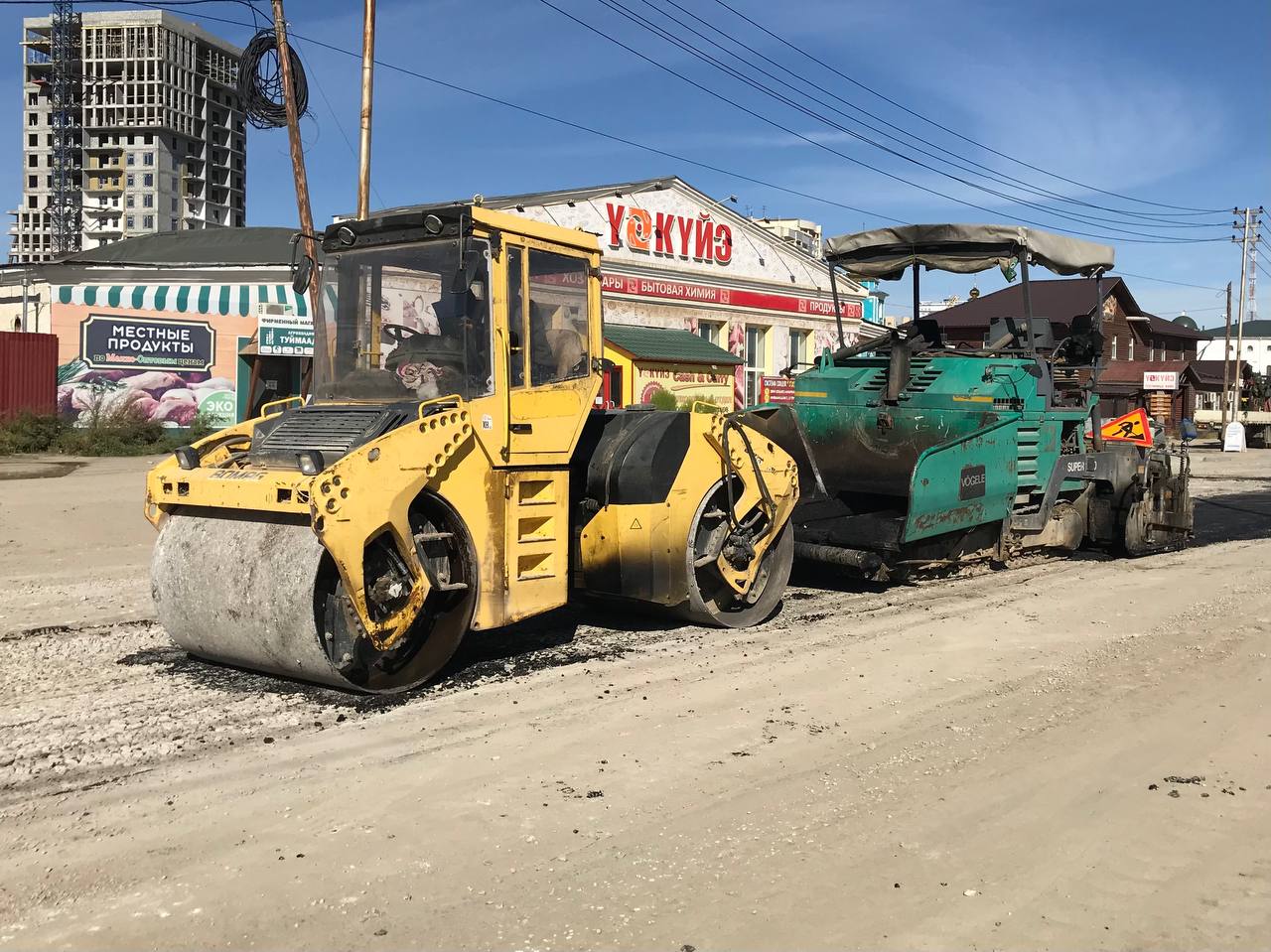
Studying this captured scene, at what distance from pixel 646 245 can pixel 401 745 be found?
20.8 meters

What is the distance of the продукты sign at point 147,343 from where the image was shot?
72.6 feet

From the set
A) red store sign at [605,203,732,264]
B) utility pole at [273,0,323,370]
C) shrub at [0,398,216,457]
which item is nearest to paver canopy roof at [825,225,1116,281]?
utility pole at [273,0,323,370]

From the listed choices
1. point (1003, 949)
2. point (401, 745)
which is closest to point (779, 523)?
point (401, 745)

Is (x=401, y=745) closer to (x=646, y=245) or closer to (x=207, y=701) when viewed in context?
(x=207, y=701)

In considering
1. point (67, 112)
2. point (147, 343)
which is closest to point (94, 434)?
point (147, 343)

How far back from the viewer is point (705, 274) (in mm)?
26141

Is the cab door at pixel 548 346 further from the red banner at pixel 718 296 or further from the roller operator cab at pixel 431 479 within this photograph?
the red banner at pixel 718 296

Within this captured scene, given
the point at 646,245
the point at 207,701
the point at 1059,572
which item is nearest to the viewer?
the point at 207,701

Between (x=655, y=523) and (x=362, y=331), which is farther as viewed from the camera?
(x=655, y=523)

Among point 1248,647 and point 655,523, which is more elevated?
point 655,523

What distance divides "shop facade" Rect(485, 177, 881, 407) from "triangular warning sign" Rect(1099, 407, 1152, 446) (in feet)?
35.1

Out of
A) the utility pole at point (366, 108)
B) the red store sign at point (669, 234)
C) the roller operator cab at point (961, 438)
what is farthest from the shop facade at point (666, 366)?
the roller operator cab at point (961, 438)

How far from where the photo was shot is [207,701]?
5.59 metres

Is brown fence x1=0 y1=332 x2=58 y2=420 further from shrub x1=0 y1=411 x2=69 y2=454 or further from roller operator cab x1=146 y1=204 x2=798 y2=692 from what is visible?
roller operator cab x1=146 y1=204 x2=798 y2=692
